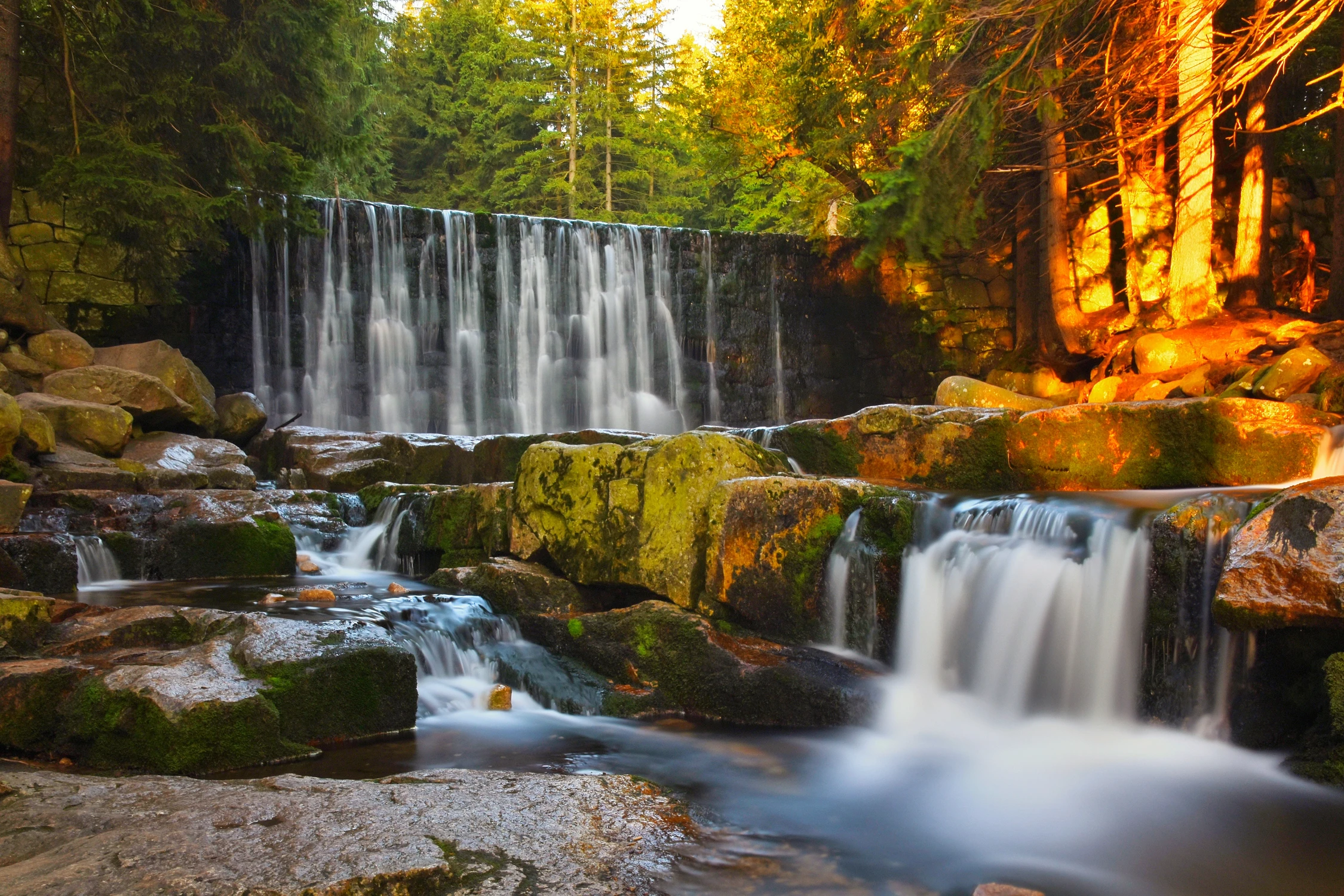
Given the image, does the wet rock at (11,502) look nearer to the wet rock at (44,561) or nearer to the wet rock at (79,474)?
the wet rock at (44,561)

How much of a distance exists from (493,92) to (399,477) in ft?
73.1

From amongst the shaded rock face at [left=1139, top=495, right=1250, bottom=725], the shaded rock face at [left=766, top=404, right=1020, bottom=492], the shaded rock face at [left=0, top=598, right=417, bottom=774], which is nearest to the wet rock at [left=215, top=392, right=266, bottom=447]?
the shaded rock face at [left=0, top=598, right=417, bottom=774]

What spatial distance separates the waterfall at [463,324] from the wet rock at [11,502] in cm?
765

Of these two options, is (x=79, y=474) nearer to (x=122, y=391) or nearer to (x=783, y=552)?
(x=122, y=391)

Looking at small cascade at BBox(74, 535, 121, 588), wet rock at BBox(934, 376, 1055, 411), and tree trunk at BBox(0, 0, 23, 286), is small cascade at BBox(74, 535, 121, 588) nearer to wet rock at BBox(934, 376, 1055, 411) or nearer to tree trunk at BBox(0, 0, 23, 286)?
tree trunk at BBox(0, 0, 23, 286)

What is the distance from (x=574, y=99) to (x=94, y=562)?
2517cm

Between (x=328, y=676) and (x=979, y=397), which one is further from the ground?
(x=979, y=397)

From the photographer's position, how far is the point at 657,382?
17.1 metres

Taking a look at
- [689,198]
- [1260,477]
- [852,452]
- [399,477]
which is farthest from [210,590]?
[689,198]

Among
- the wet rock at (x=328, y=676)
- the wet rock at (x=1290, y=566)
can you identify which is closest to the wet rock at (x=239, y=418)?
the wet rock at (x=328, y=676)

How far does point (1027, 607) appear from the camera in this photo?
207 inches

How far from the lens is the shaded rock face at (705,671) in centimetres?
518

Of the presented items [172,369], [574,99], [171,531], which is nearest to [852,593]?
[171,531]

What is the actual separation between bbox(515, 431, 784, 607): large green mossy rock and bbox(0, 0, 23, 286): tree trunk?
7.97m
